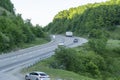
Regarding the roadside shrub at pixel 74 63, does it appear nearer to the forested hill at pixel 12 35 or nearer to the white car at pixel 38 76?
the white car at pixel 38 76

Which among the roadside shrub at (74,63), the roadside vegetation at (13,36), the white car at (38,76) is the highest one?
the roadside vegetation at (13,36)

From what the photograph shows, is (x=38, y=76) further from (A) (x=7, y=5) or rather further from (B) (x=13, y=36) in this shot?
(A) (x=7, y=5)

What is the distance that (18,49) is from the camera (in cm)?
9450

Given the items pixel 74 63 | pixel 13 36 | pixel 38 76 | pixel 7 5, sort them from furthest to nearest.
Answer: pixel 7 5
pixel 13 36
pixel 74 63
pixel 38 76

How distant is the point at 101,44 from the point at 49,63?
110 feet

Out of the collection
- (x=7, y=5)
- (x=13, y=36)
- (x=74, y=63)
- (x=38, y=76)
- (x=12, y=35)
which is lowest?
(x=74, y=63)

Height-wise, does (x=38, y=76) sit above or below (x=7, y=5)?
below

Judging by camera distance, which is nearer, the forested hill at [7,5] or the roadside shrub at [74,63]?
the roadside shrub at [74,63]

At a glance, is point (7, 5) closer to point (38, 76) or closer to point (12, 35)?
point (12, 35)

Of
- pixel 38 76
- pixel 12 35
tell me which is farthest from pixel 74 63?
pixel 12 35

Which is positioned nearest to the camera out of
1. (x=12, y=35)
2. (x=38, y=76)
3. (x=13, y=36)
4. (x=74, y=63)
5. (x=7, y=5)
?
(x=38, y=76)

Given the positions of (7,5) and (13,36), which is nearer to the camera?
(13,36)

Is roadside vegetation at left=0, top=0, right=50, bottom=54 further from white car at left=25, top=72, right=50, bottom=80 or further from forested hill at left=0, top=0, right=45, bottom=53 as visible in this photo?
white car at left=25, top=72, right=50, bottom=80

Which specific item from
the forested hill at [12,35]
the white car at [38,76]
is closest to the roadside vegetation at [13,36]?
the forested hill at [12,35]
